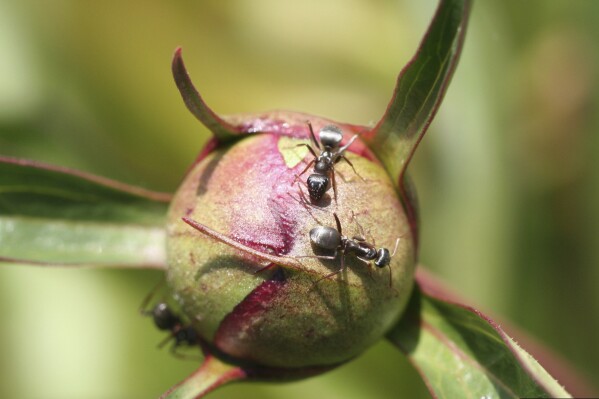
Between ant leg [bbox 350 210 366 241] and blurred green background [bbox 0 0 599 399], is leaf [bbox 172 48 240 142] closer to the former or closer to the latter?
ant leg [bbox 350 210 366 241]

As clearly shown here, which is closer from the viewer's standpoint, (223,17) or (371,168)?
(371,168)

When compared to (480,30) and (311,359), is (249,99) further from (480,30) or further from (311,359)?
(311,359)

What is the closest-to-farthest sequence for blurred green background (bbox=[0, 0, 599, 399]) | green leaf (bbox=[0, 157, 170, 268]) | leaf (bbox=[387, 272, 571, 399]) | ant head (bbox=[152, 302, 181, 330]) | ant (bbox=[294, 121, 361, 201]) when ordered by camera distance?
leaf (bbox=[387, 272, 571, 399])
ant (bbox=[294, 121, 361, 201])
green leaf (bbox=[0, 157, 170, 268])
ant head (bbox=[152, 302, 181, 330])
blurred green background (bbox=[0, 0, 599, 399])

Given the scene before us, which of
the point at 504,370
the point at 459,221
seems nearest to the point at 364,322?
the point at 504,370

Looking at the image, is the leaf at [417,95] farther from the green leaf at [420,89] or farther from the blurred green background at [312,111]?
the blurred green background at [312,111]

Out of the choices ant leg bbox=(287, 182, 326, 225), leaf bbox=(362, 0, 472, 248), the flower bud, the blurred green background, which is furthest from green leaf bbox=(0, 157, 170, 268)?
the blurred green background

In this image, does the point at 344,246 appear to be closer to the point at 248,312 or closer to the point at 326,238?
the point at 326,238
